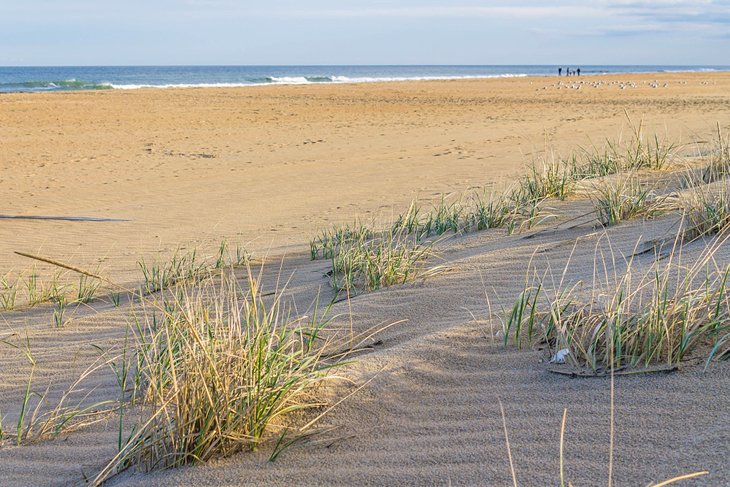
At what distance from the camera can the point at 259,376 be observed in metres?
2.38

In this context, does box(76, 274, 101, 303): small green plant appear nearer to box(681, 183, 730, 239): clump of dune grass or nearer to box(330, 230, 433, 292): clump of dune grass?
box(330, 230, 433, 292): clump of dune grass

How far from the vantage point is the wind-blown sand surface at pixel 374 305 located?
86.4 inches

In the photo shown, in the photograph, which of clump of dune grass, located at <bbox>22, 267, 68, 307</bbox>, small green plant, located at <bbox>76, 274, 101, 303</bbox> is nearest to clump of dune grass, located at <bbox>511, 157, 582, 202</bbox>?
small green plant, located at <bbox>76, 274, 101, 303</bbox>

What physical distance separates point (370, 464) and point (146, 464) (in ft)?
2.17

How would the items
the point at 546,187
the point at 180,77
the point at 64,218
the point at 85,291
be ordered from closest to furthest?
the point at 85,291
the point at 546,187
the point at 64,218
the point at 180,77

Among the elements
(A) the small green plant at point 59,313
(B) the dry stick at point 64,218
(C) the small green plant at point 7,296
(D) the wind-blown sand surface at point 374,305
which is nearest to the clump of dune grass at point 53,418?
(D) the wind-blown sand surface at point 374,305

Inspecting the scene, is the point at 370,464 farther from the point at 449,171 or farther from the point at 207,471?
the point at 449,171

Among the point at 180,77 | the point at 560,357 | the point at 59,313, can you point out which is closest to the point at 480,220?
the point at 59,313

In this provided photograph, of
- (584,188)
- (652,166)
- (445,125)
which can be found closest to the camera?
(584,188)

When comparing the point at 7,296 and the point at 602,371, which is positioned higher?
the point at 602,371

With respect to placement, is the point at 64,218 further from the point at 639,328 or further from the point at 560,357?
the point at 639,328

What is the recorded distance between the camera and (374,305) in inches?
153

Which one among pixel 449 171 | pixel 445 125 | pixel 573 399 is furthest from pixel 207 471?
pixel 445 125

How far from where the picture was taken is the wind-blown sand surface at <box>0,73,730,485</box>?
2.20m
